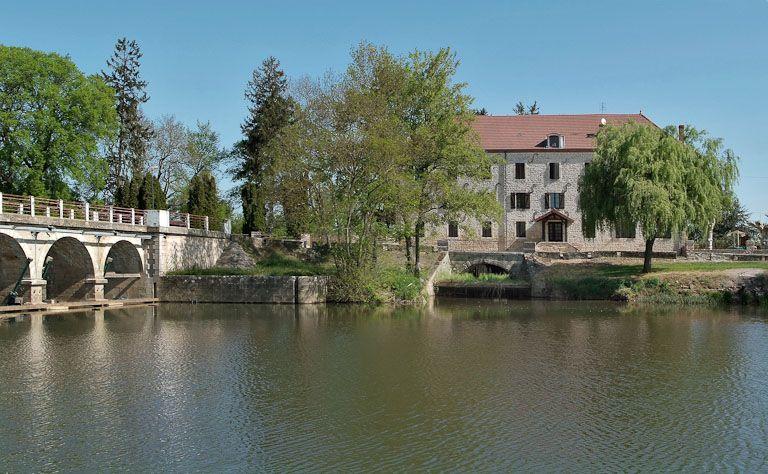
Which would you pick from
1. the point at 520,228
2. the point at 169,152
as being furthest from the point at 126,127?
the point at 520,228

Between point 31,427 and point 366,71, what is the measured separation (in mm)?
29321

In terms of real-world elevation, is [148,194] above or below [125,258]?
above

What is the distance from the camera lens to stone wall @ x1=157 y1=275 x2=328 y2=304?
121ft

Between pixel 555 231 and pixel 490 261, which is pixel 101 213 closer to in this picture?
pixel 490 261

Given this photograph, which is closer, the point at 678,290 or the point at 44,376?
the point at 44,376

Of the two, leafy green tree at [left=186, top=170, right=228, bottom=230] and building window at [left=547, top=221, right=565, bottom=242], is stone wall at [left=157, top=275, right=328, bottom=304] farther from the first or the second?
building window at [left=547, top=221, right=565, bottom=242]

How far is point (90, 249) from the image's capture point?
113 ft

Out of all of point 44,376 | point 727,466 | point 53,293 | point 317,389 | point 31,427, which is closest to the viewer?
point 727,466

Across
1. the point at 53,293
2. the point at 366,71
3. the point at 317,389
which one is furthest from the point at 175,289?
the point at 317,389

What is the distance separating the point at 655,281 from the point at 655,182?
18.6 feet

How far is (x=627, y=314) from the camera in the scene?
101 feet

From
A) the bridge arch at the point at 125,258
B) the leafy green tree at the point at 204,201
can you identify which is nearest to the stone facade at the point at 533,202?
the leafy green tree at the point at 204,201

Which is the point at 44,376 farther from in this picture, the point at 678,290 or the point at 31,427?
the point at 678,290

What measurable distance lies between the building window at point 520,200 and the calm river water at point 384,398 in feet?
93.4
